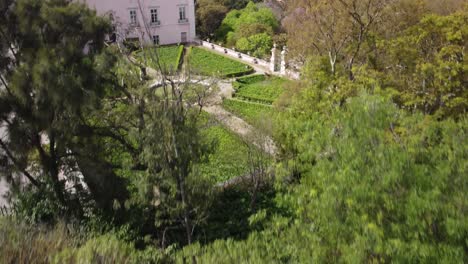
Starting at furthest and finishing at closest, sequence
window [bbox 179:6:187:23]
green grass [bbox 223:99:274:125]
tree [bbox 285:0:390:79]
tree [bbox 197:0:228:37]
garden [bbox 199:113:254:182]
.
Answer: tree [bbox 197:0:228:37], window [bbox 179:6:187:23], green grass [bbox 223:99:274:125], garden [bbox 199:113:254:182], tree [bbox 285:0:390:79]

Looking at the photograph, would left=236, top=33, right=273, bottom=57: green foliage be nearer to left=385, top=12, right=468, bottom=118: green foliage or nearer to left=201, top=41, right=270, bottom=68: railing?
left=201, top=41, right=270, bottom=68: railing

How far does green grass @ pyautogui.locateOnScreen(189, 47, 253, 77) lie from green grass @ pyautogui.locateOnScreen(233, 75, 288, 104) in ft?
3.83

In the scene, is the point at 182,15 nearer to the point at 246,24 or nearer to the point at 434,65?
the point at 246,24

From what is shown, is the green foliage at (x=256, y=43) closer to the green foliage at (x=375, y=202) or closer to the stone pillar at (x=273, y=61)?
the stone pillar at (x=273, y=61)

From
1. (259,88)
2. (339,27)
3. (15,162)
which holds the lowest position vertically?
(259,88)

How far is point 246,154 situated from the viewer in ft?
43.9

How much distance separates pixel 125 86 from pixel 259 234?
21.5ft

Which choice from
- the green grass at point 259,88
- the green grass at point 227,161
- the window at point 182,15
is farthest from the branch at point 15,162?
the window at point 182,15

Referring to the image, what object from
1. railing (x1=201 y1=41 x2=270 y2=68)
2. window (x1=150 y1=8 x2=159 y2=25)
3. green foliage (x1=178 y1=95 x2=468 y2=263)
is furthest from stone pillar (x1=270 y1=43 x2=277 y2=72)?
green foliage (x1=178 y1=95 x2=468 y2=263)

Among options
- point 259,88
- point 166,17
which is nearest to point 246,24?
point 166,17

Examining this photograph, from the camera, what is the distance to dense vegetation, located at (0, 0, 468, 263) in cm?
510

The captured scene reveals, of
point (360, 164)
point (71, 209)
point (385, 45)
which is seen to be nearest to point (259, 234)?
point (360, 164)

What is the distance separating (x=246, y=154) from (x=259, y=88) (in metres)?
11.5

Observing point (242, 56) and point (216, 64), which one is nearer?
point (216, 64)
